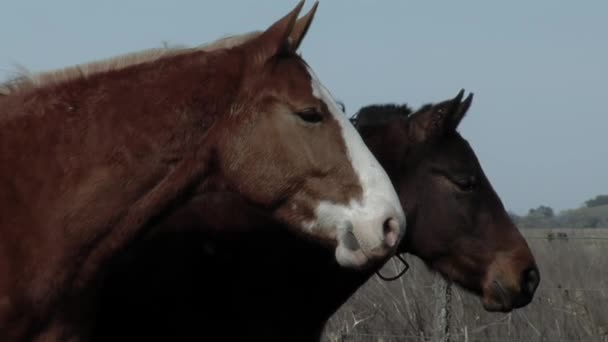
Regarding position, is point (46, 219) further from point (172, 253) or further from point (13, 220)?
point (172, 253)

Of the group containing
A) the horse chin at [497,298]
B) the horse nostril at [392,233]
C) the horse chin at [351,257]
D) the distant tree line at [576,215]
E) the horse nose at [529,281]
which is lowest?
the distant tree line at [576,215]

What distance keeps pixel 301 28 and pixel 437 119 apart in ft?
8.17

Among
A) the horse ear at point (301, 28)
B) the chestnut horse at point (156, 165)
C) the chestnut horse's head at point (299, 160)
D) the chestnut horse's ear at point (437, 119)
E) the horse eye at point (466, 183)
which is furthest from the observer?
the chestnut horse's ear at point (437, 119)

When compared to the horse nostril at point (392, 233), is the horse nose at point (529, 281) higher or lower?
lower

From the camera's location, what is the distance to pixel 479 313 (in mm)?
11070

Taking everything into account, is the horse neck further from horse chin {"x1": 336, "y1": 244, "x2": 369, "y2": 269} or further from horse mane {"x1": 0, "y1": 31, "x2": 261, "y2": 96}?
horse chin {"x1": 336, "y1": 244, "x2": 369, "y2": 269}

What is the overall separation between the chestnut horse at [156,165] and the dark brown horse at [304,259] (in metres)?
1.29

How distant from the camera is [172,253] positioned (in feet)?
21.3

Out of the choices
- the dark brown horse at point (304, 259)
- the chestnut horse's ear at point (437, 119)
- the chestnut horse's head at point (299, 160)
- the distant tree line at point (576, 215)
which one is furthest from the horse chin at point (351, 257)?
the distant tree line at point (576, 215)

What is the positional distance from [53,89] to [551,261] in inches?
320

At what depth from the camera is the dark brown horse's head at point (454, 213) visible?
23.5 ft

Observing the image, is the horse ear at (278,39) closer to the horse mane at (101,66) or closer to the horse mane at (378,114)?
the horse mane at (101,66)

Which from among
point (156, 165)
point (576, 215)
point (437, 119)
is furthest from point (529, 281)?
point (576, 215)

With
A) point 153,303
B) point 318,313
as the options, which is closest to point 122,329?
point 153,303
